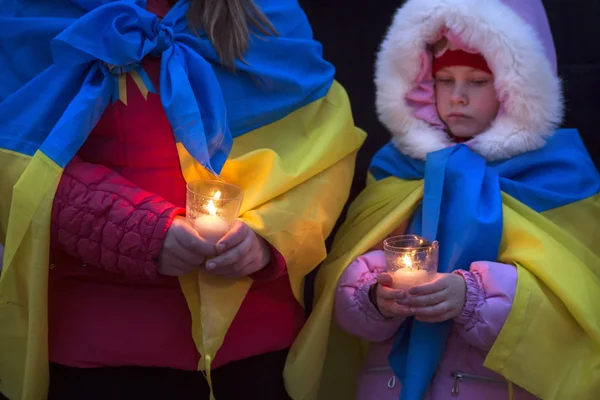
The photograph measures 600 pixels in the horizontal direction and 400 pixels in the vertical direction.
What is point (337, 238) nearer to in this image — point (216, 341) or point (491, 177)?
point (491, 177)

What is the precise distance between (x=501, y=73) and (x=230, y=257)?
2.72 feet

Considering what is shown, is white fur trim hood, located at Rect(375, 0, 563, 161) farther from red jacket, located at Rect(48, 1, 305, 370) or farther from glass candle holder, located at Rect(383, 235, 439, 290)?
red jacket, located at Rect(48, 1, 305, 370)

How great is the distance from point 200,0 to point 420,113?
66 cm

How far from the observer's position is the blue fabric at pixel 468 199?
6.54ft

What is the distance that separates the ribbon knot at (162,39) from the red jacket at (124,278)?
33mm

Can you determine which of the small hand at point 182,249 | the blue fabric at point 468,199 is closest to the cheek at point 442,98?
the blue fabric at point 468,199

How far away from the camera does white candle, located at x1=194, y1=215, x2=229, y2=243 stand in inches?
68.0

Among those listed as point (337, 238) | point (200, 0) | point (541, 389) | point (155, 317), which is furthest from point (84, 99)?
point (541, 389)

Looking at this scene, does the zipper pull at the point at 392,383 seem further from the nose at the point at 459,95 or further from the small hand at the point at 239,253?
the nose at the point at 459,95

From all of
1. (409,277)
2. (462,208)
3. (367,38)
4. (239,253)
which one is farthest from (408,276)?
(367,38)

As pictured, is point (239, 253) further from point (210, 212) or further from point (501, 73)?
point (501, 73)

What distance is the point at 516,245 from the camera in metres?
2.00

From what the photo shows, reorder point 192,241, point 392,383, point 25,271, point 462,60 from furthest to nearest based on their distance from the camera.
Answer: point 462,60 → point 392,383 → point 25,271 → point 192,241

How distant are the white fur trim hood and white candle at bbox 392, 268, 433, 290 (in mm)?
396
